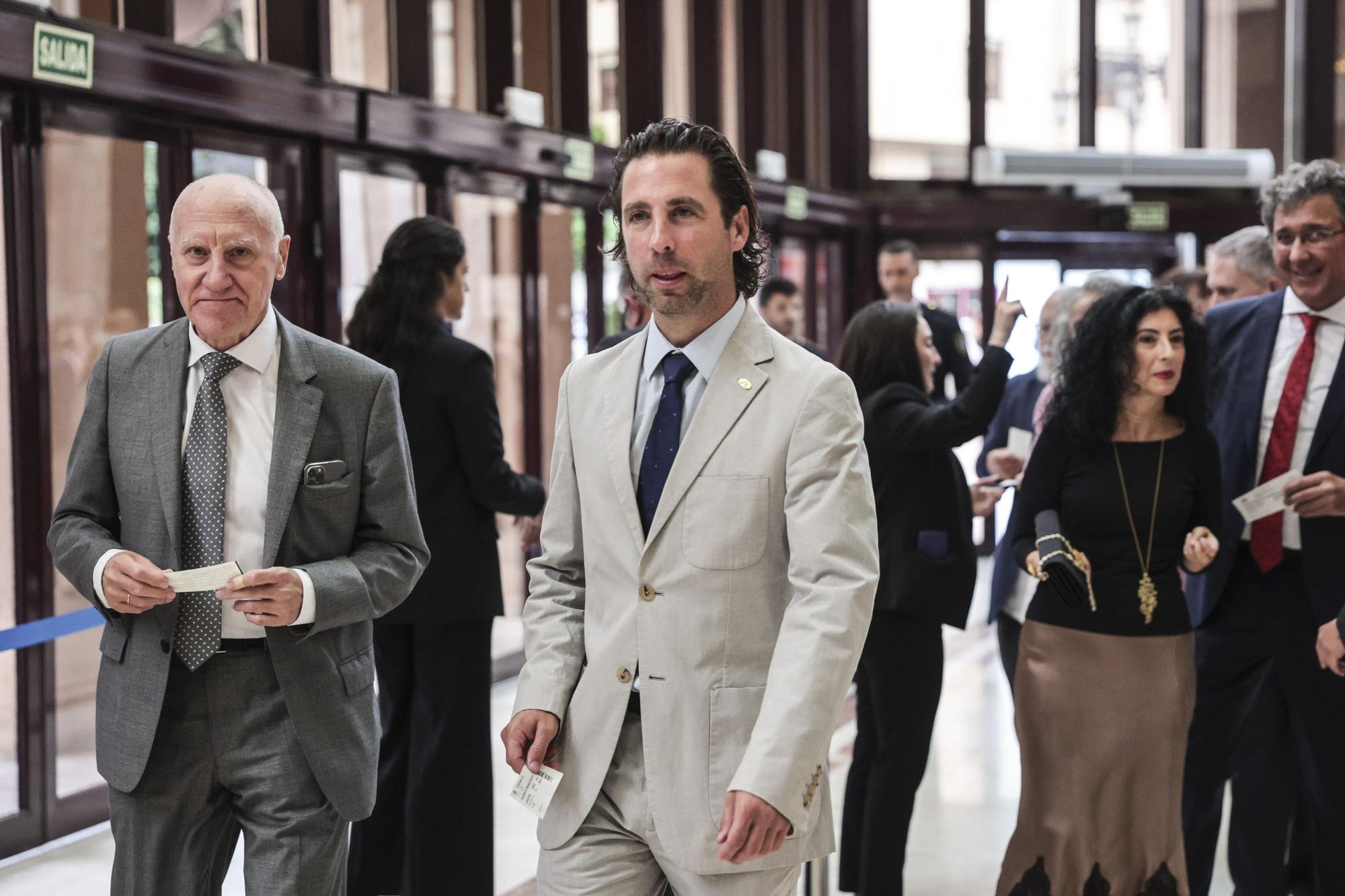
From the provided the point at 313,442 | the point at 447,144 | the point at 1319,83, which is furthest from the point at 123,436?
the point at 1319,83

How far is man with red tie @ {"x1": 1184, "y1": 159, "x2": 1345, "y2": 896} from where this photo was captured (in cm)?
345

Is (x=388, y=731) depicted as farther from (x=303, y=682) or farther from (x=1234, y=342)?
(x=1234, y=342)

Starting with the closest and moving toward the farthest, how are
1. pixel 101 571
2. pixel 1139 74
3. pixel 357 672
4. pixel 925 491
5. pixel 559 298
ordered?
pixel 101 571 < pixel 357 672 < pixel 925 491 < pixel 559 298 < pixel 1139 74

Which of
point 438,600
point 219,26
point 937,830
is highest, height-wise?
point 219,26

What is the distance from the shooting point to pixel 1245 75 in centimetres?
1180

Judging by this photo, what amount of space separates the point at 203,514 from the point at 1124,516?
2144mm

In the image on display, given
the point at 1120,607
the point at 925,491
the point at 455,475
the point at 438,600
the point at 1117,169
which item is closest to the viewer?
the point at 1120,607

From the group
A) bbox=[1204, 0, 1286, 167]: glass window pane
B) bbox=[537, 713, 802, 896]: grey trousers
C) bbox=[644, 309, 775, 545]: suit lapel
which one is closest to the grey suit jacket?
bbox=[537, 713, 802, 896]: grey trousers

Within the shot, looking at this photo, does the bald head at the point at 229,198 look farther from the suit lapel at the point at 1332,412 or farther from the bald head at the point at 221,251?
the suit lapel at the point at 1332,412

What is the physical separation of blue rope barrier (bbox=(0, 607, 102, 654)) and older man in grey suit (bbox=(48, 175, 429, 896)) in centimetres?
53

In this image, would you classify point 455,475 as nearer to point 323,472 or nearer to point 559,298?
point 323,472

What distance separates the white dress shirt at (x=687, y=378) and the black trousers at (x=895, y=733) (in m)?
1.75

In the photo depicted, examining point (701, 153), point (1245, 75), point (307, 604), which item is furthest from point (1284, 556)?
point (1245, 75)

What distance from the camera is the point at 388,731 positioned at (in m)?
3.73
